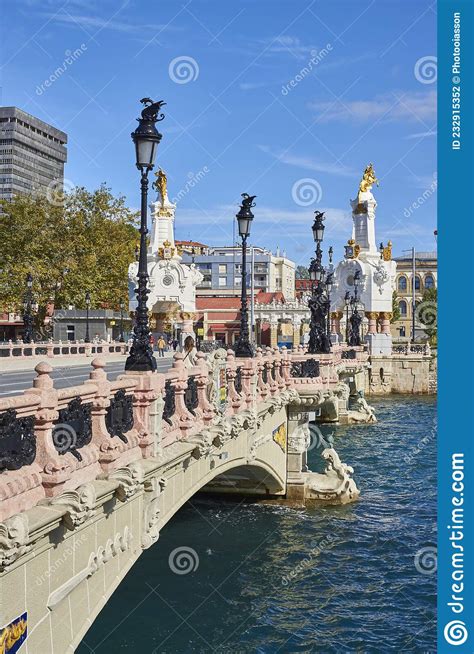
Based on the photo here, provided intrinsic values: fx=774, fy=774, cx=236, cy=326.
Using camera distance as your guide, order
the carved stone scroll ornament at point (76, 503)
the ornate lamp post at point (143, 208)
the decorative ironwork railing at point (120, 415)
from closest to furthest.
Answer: the carved stone scroll ornament at point (76, 503)
the decorative ironwork railing at point (120, 415)
the ornate lamp post at point (143, 208)

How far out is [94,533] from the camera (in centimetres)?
821

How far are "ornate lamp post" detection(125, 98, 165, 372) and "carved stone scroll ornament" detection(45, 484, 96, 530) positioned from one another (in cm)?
312

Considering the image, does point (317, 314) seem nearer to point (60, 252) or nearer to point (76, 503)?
point (76, 503)

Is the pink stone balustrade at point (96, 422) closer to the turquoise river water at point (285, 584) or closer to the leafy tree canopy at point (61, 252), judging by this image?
the turquoise river water at point (285, 584)

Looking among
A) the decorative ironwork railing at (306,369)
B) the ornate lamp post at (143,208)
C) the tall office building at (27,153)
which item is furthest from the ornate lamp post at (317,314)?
the tall office building at (27,153)

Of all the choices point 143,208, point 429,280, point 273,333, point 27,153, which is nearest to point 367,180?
point 273,333

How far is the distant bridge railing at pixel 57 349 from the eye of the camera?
3219 centimetres

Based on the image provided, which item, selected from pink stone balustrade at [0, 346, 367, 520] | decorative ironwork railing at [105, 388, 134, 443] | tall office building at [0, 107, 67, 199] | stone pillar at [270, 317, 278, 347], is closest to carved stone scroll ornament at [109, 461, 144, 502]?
pink stone balustrade at [0, 346, 367, 520]

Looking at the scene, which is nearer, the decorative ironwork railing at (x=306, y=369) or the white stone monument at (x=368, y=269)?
the decorative ironwork railing at (x=306, y=369)

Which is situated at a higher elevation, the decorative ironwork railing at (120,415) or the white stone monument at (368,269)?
the white stone monument at (368,269)

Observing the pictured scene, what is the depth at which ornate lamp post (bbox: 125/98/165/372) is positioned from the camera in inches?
409

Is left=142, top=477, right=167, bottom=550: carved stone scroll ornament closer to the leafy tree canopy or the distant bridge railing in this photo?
the distant bridge railing

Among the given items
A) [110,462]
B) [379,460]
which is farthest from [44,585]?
[379,460]

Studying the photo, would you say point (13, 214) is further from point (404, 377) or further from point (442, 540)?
point (442, 540)
